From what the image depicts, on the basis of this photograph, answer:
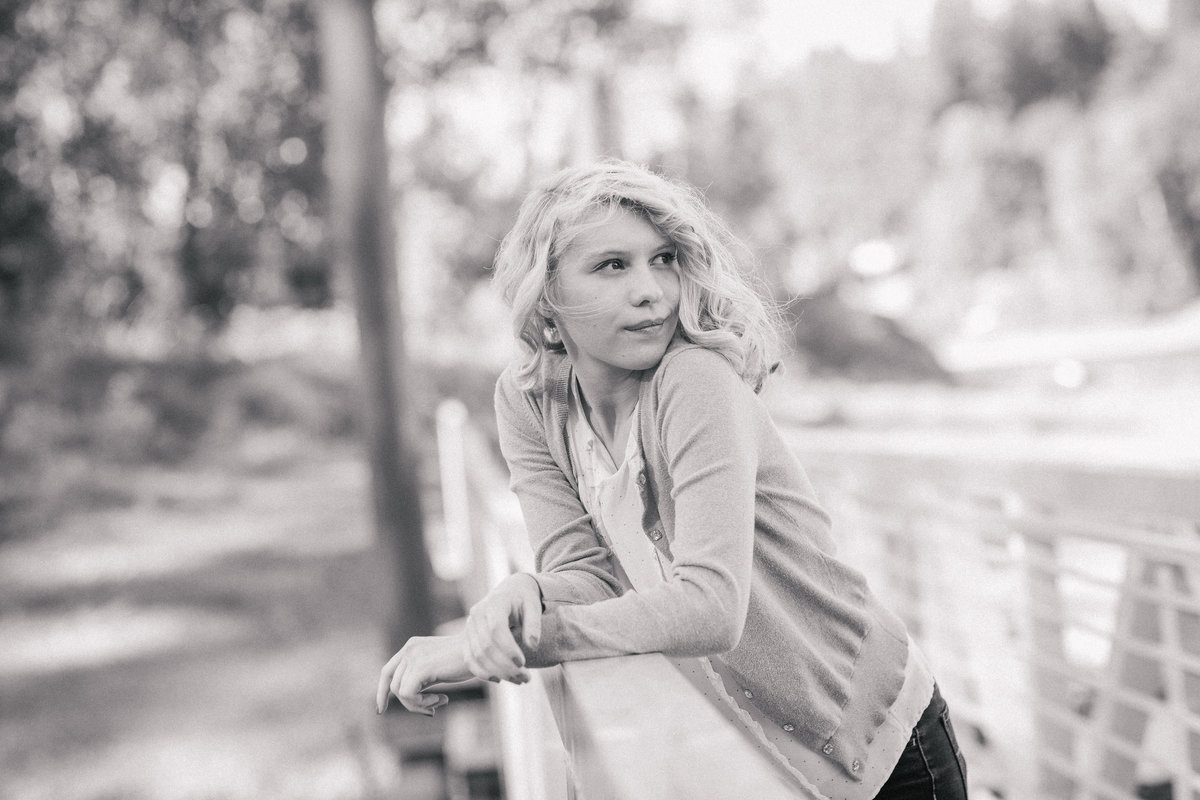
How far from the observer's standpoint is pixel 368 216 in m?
5.14

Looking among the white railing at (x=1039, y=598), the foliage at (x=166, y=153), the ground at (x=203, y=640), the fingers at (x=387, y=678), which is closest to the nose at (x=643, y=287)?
the fingers at (x=387, y=678)

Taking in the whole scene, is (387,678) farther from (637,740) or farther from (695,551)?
(637,740)

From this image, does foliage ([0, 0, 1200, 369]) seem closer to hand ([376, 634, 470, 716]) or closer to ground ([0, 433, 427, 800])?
ground ([0, 433, 427, 800])

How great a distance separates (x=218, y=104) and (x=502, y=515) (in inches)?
472

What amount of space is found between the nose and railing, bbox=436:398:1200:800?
435 mm

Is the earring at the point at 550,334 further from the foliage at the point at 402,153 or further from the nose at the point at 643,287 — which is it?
the foliage at the point at 402,153

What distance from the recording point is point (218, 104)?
513 inches

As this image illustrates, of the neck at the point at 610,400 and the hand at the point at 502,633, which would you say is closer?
the hand at the point at 502,633

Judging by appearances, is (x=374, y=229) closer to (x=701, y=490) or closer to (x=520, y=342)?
(x=520, y=342)

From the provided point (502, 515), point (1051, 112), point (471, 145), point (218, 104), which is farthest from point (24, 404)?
point (1051, 112)

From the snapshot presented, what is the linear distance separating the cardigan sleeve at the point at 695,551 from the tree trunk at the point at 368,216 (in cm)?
402

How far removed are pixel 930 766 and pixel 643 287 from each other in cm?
72

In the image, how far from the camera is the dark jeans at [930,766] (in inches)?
57.2

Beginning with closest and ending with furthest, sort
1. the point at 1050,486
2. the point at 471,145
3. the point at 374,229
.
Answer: the point at 1050,486 < the point at 374,229 < the point at 471,145
